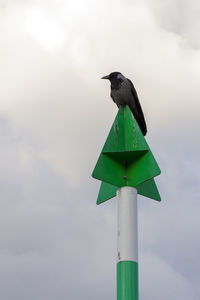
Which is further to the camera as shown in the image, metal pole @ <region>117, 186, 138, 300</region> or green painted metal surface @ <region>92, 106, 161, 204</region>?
green painted metal surface @ <region>92, 106, 161, 204</region>

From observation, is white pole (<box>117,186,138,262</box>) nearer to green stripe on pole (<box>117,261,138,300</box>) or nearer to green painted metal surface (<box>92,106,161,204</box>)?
green stripe on pole (<box>117,261,138,300</box>)

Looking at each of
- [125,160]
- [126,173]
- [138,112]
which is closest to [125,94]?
[138,112]

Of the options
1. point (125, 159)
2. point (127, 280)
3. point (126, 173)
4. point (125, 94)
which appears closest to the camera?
point (127, 280)

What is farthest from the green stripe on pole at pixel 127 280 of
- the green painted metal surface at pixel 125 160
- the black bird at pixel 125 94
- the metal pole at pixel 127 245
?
the black bird at pixel 125 94

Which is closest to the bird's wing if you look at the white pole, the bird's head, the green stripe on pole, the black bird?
the black bird

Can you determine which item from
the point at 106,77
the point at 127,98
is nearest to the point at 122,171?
the point at 127,98

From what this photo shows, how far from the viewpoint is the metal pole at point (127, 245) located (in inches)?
312

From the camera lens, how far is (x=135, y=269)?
26.8 feet

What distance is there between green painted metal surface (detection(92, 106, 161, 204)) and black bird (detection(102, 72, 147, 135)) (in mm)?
2816

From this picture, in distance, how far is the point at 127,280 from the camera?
Answer: 799cm

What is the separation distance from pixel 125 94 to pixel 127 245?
4.87m

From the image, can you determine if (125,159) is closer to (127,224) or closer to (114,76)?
(127,224)

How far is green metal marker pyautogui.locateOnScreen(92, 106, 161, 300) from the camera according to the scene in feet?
27.5

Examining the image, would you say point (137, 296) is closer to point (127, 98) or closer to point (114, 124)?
point (114, 124)
